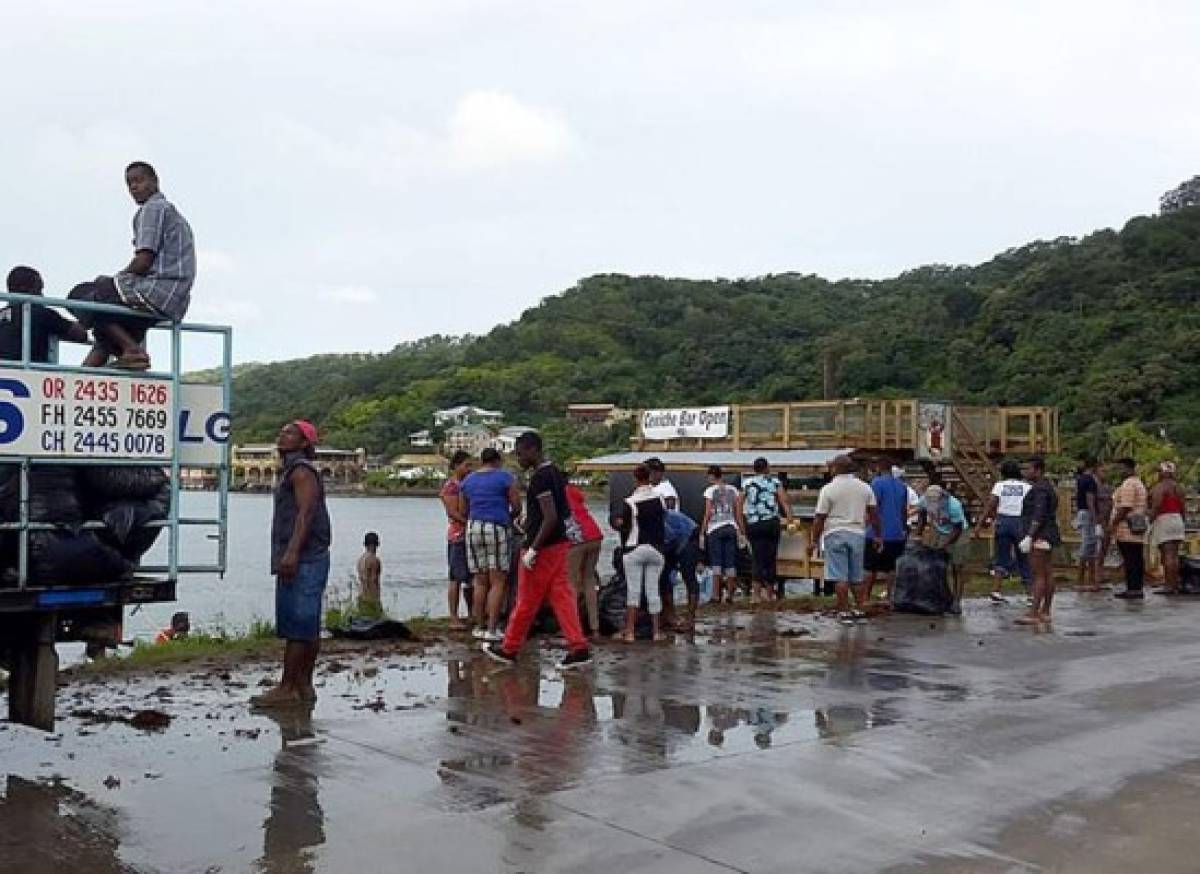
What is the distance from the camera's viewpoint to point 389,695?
8.84 meters

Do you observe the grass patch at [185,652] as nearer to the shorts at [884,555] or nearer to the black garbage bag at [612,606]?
the black garbage bag at [612,606]

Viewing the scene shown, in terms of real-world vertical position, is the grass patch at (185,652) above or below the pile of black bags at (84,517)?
below

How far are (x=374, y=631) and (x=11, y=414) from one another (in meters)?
5.67

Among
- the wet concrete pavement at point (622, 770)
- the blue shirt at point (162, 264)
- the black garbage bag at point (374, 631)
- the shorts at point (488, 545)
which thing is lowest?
the wet concrete pavement at point (622, 770)

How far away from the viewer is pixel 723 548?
15.6 metres

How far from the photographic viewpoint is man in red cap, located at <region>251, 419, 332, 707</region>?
816 centimetres

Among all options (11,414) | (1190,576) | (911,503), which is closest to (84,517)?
(11,414)

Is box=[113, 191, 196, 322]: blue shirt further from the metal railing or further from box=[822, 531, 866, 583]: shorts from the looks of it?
box=[822, 531, 866, 583]: shorts

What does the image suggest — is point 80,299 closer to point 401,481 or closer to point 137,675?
point 137,675

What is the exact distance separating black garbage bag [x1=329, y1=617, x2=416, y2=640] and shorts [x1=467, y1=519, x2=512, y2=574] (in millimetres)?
976

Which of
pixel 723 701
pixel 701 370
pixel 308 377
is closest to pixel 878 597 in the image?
pixel 723 701

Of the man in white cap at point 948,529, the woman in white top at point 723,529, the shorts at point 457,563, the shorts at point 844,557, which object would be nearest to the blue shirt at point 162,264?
the shorts at point 457,563

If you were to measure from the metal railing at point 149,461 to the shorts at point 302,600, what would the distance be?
922 millimetres

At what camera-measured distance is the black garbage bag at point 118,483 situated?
643 centimetres
